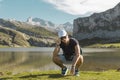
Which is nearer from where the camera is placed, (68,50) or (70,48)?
(70,48)

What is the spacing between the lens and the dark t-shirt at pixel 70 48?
63.3 feet

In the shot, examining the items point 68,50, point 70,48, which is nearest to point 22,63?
point 68,50

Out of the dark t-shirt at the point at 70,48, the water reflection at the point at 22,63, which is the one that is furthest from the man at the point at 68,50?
the water reflection at the point at 22,63

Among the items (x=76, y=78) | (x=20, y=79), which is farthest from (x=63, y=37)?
(x=20, y=79)

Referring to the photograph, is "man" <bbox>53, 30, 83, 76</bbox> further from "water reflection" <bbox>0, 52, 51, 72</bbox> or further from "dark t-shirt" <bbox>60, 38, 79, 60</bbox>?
"water reflection" <bbox>0, 52, 51, 72</bbox>

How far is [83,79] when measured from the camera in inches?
789

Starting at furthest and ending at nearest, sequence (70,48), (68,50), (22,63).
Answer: (22,63)
(68,50)
(70,48)

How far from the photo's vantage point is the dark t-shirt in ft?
63.3

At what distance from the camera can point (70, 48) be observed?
64.7 ft

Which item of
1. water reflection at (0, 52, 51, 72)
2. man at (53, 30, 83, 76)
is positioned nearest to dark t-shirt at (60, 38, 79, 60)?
man at (53, 30, 83, 76)

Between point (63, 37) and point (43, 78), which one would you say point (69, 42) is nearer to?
point (63, 37)

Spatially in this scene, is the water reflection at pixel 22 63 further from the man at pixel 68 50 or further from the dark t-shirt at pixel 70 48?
the dark t-shirt at pixel 70 48

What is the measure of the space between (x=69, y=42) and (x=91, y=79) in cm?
336

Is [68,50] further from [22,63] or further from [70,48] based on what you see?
[22,63]
